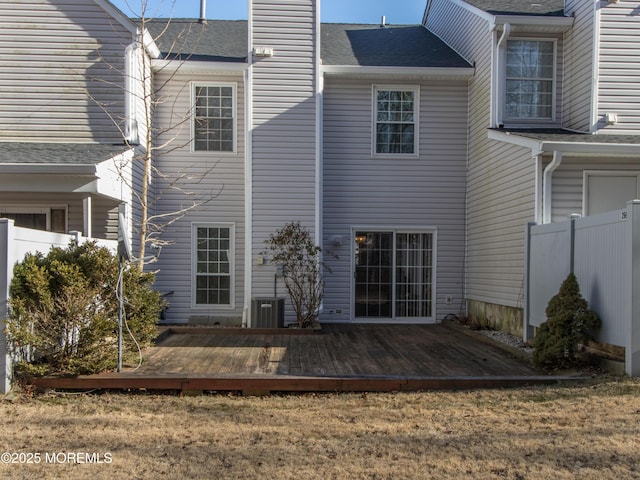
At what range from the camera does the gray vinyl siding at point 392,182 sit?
38.1 feet

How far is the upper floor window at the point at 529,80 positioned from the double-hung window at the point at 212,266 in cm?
619

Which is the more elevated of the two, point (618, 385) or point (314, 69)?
point (314, 69)

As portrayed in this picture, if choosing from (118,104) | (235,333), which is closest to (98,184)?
(118,104)

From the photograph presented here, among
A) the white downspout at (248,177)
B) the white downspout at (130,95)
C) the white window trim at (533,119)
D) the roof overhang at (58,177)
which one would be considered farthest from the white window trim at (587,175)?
the white downspout at (130,95)

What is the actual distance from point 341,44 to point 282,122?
124 inches

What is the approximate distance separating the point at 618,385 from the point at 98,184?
7.45m

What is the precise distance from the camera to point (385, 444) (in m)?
4.25

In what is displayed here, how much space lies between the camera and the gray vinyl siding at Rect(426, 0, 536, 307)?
9.27 m

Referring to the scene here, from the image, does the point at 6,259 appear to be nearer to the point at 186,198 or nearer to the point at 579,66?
the point at 186,198

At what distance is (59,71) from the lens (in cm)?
990

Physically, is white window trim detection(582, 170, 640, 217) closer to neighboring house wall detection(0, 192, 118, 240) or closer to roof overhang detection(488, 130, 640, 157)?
roof overhang detection(488, 130, 640, 157)

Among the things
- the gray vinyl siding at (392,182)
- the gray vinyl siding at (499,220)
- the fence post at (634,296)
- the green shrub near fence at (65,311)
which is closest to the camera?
the green shrub near fence at (65,311)

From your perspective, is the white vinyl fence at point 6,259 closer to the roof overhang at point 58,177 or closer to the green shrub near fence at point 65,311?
the green shrub near fence at point 65,311

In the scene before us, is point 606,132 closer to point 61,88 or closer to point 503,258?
point 503,258
